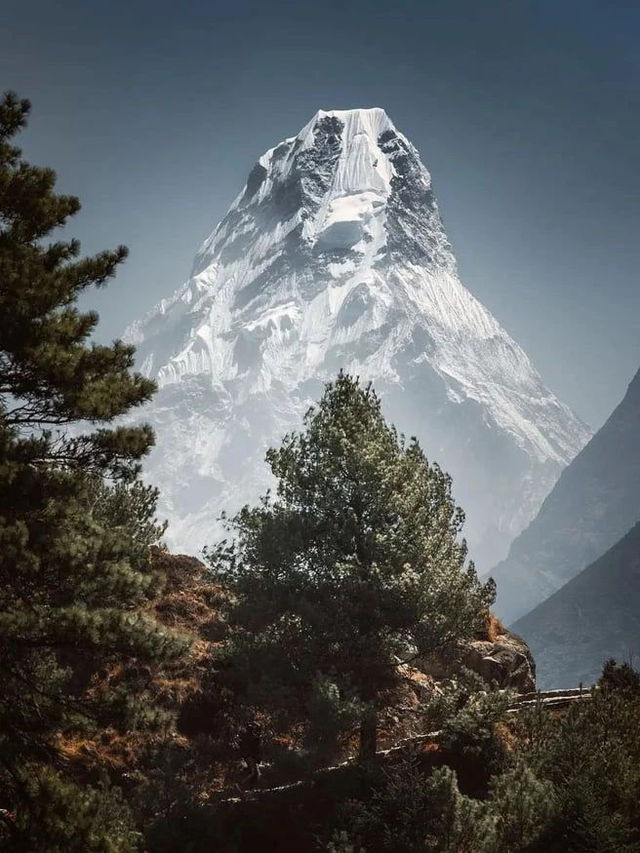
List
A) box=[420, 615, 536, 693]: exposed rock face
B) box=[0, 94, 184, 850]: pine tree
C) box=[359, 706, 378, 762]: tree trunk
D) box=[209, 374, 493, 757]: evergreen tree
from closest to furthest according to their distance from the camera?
box=[0, 94, 184, 850]: pine tree
box=[359, 706, 378, 762]: tree trunk
box=[209, 374, 493, 757]: evergreen tree
box=[420, 615, 536, 693]: exposed rock face

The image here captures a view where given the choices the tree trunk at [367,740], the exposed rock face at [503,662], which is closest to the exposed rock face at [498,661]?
the exposed rock face at [503,662]

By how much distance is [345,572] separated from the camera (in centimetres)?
1509

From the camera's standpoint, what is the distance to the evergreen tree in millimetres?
15211

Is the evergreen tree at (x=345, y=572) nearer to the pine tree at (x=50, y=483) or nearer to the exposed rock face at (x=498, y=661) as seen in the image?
the pine tree at (x=50, y=483)

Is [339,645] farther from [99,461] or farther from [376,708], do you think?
[99,461]

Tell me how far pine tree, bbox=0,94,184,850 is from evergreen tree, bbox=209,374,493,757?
217 inches

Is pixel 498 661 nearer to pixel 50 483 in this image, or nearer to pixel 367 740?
pixel 367 740

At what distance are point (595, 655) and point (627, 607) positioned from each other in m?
19.2

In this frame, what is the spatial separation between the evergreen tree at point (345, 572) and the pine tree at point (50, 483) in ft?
18.1

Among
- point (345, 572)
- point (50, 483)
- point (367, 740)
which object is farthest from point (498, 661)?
point (50, 483)

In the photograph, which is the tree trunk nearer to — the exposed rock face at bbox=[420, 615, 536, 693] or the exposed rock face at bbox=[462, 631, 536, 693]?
the exposed rock face at bbox=[420, 615, 536, 693]

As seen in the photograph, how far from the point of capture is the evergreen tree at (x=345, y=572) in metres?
15.2

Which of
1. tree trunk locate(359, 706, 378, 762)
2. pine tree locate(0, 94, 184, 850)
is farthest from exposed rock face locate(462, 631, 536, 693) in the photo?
pine tree locate(0, 94, 184, 850)

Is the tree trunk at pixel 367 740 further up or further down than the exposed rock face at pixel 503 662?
further down
